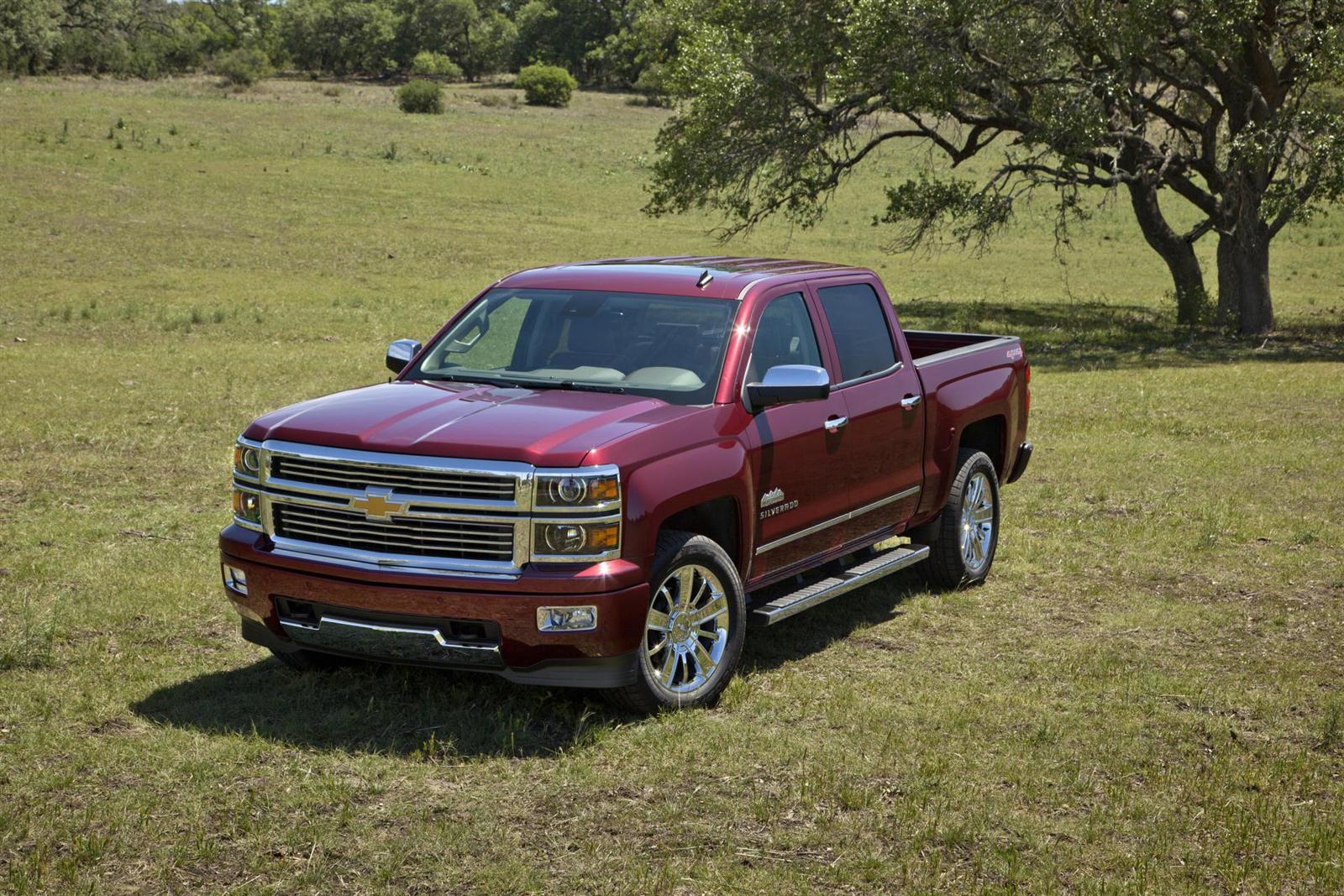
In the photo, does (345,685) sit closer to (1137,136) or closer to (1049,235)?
(1137,136)

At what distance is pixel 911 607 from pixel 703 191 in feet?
58.4

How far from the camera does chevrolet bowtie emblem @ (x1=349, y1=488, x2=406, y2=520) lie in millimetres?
5816

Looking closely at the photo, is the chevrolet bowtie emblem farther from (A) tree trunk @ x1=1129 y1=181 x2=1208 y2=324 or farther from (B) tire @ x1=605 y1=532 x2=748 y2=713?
(A) tree trunk @ x1=1129 y1=181 x2=1208 y2=324

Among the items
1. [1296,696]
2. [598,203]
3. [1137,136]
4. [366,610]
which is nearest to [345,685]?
[366,610]

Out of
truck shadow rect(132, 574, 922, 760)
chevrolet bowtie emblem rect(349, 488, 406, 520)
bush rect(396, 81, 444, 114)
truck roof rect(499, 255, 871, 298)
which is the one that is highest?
bush rect(396, 81, 444, 114)

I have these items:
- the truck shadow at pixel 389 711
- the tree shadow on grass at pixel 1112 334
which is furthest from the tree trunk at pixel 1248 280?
the truck shadow at pixel 389 711

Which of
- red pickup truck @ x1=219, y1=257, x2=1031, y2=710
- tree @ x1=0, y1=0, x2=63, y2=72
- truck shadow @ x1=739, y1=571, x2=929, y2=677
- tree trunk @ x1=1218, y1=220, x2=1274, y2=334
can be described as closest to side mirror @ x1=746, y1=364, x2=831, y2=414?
red pickup truck @ x1=219, y1=257, x2=1031, y2=710

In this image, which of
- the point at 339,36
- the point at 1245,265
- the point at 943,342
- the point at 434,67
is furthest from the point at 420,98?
the point at 943,342

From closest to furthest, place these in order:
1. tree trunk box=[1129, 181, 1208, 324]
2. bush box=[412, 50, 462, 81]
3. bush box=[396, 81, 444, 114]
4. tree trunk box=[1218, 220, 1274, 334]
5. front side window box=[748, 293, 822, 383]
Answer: front side window box=[748, 293, 822, 383] → tree trunk box=[1218, 220, 1274, 334] → tree trunk box=[1129, 181, 1208, 324] → bush box=[396, 81, 444, 114] → bush box=[412, 50, 462, 81]

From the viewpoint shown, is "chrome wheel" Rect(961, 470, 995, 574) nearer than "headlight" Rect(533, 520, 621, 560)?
No

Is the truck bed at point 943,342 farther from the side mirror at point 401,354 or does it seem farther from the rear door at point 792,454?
the side mirror at point 401,354

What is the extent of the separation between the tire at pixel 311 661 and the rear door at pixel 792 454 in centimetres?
189

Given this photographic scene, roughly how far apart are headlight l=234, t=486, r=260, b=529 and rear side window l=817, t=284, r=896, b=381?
2.92 m

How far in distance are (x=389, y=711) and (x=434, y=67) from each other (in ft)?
305
